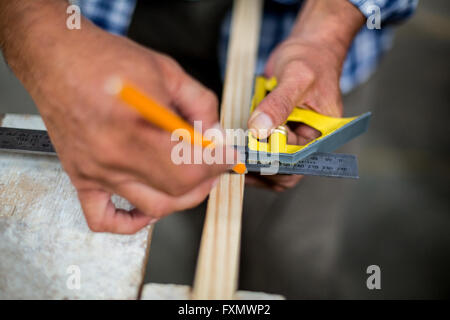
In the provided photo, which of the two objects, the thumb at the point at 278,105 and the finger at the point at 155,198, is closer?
the finger at the point at 155,198

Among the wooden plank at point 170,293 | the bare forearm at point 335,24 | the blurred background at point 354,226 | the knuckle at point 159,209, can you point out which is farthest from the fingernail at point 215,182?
the blurred background at point 354,226

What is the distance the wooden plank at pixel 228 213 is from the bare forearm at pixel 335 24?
0.81ft

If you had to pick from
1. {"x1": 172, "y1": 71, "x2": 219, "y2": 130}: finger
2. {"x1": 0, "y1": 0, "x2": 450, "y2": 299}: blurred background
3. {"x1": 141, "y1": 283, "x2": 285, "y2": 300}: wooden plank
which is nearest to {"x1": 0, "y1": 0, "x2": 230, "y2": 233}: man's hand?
{"x1": 172, "y1": 71, "x2": 219, "y2": 130}: finger

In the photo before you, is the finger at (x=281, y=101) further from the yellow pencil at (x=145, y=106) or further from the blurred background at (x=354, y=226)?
the blurred background at (x=354, y=226)

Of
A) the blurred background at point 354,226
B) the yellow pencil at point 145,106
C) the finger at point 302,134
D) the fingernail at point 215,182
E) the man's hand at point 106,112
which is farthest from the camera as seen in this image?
the blurred background at point 354,226

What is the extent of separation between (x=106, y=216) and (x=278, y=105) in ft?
1.76

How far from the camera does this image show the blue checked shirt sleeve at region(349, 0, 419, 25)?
1.13m

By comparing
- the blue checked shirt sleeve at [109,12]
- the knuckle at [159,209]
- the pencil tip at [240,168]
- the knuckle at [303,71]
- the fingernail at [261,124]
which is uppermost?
the blue checked shirt sleeve at [109,12]

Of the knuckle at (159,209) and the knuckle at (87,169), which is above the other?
the knuckle at (87,169)

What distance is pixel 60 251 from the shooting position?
0.79 m

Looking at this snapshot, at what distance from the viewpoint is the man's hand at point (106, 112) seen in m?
0.58

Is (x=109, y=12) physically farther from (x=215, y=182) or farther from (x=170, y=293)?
(x=170, y=293)

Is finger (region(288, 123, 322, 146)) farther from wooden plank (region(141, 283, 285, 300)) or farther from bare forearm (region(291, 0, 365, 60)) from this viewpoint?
wooden plank (region(141, 283, 285, 300))
